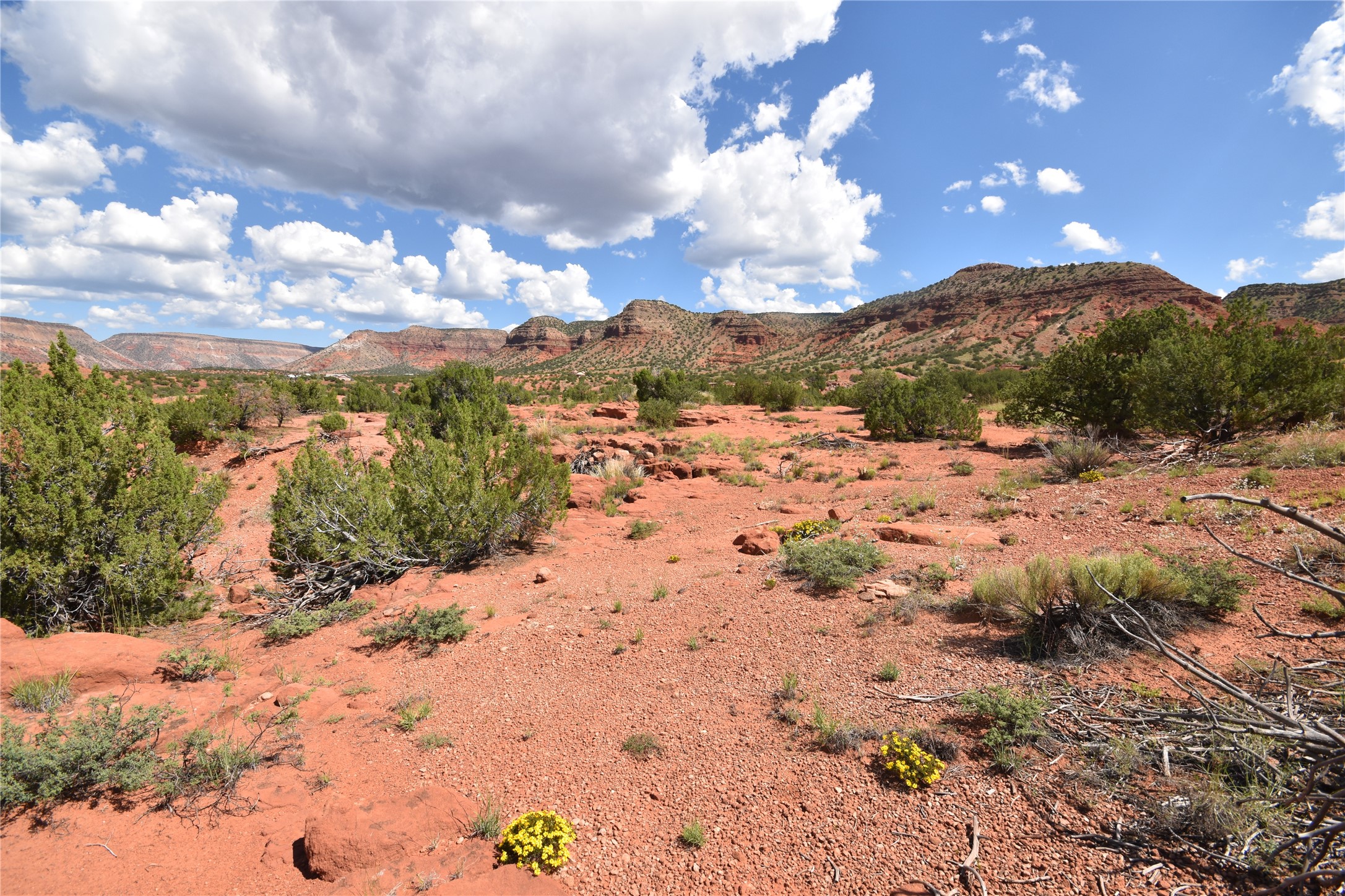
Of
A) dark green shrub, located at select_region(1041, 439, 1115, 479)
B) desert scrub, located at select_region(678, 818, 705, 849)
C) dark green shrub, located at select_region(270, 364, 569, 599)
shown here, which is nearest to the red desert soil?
desert scrub, located at select_region(678, 818, 705, 849)

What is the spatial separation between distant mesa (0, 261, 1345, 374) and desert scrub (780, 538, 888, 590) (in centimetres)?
1163

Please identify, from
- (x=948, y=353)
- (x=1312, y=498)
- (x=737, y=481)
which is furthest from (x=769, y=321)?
(x=1312, y=498)

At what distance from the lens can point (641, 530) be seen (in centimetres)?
1024

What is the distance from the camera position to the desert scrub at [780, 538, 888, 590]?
648 cm

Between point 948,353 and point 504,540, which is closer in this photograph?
point 504,540

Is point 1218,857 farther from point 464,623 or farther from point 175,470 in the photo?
point 175,470

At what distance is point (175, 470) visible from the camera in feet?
23.0

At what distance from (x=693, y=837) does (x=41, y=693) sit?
17.3 ft

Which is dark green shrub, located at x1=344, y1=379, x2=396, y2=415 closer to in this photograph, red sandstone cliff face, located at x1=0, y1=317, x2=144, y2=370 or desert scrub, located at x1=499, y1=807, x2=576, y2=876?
desert scrub, located at x1=499, y1=807, x2=576, y2=876

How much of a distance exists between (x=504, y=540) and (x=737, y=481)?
6409mm

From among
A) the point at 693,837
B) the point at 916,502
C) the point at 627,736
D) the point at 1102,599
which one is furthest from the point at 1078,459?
the point at 693,837

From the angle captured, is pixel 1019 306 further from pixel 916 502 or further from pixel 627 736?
pixel 627 736

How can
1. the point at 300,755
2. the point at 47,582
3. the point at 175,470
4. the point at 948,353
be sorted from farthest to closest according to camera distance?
the point at 948,353 → the point at 175,470 → the point at 47,582 → the point at 300,755

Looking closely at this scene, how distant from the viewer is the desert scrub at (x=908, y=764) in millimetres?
3408
